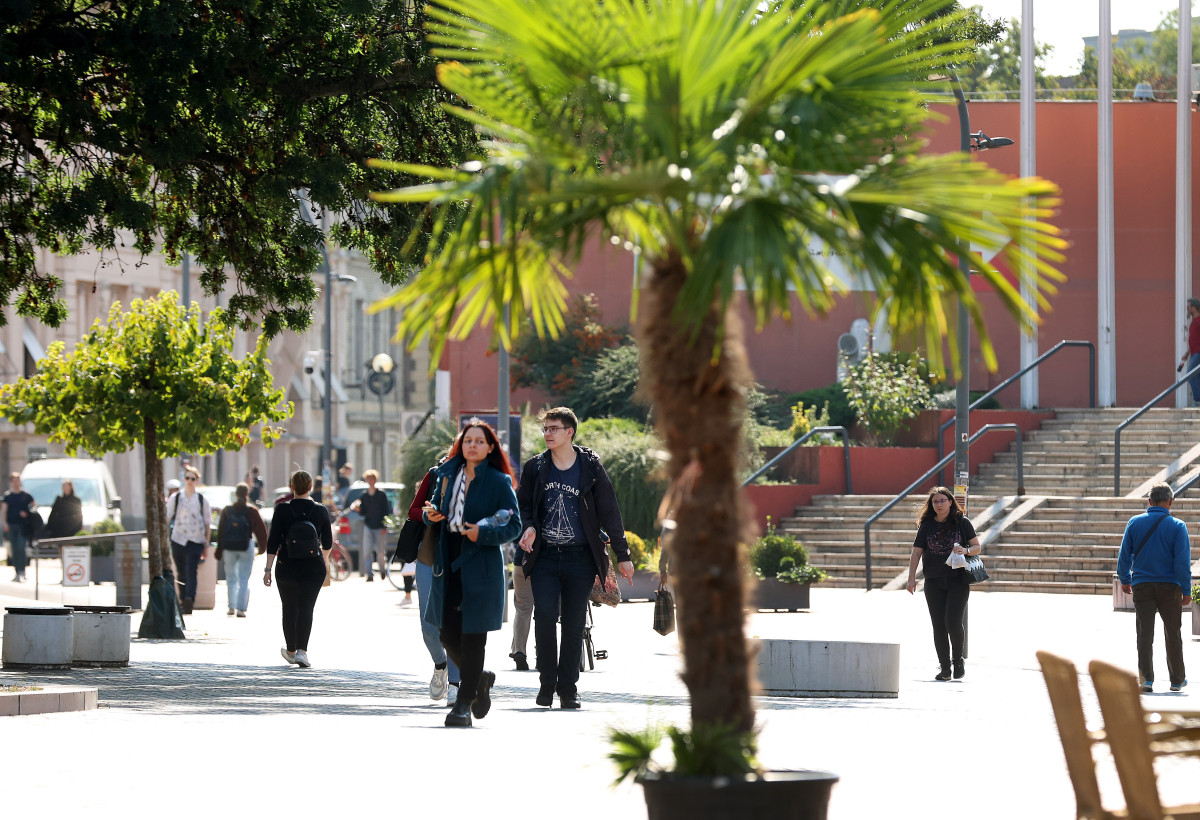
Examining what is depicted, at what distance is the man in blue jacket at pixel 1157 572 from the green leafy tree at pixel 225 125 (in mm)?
6113

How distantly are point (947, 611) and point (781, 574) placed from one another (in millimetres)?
7998

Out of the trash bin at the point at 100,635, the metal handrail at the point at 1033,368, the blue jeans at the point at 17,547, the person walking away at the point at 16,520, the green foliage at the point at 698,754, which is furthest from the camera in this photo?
the person walking away at the point at 16,520

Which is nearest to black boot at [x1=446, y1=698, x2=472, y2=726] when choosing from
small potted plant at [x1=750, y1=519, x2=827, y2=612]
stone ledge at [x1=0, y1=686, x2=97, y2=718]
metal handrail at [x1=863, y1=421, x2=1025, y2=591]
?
stone ledge at [x1=0, y1=686, x2=97, y2=718]

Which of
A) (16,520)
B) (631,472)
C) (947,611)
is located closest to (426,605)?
(947,611)

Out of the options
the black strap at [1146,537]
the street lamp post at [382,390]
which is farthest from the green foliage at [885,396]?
the street lamp post at [382,390]

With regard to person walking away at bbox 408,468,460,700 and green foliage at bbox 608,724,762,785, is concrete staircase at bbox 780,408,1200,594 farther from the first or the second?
green foliage at bbox 608,724,762,785

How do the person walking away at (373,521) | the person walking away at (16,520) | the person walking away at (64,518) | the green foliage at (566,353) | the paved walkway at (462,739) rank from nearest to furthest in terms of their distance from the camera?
the paved walkway at (462,739) < the person walking away at (16,520) < the person walking away at (64,518) < the person walking away at (373,521) < the green foliage at (566,353)

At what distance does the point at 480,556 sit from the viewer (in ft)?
33.0

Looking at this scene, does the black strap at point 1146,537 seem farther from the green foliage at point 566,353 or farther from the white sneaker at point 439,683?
the green foliage at point 566,353

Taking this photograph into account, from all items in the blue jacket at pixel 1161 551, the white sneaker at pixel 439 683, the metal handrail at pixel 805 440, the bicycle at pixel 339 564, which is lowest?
the bicycle at pixel 339 564

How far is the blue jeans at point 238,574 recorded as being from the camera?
22438 mm

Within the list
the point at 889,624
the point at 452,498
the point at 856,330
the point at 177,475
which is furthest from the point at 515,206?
the point at 177,475

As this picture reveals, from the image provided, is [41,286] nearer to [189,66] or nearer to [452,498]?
[189,66]

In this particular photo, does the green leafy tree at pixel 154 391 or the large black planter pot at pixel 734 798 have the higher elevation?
the green leafy tree at pixel 154 391
